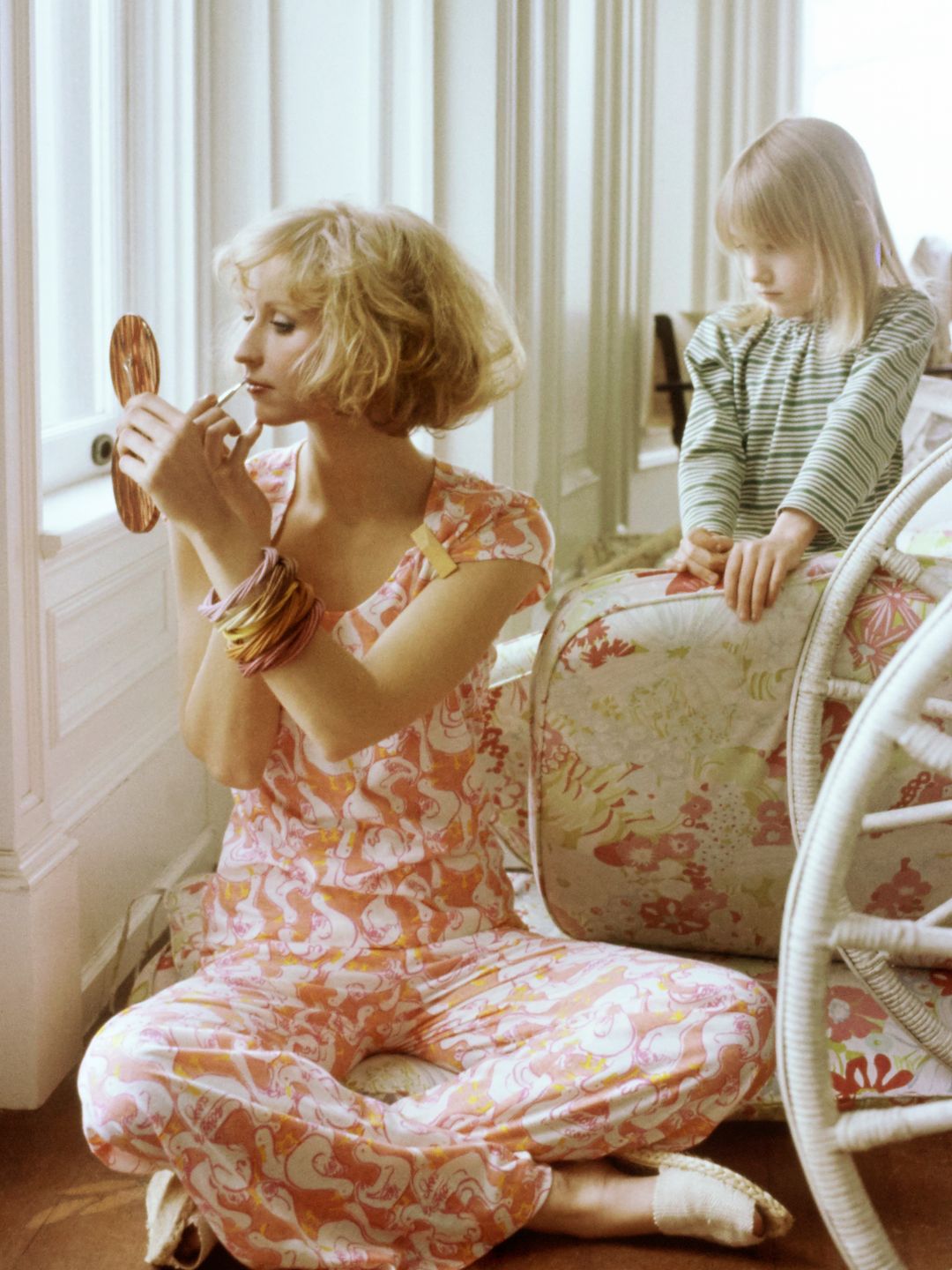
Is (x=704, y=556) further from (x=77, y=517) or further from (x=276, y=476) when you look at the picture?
(x=77, y=517)

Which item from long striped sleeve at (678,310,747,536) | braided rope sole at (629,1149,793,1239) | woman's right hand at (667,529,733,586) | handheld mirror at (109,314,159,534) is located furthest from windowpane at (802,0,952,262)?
braided rope sole at (629,1149,793,1239)

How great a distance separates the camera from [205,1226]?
1.40 m

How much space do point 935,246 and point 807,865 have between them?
410 cm

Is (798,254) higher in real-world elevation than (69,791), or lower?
higher

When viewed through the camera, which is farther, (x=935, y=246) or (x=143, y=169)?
(x=935, y=246)

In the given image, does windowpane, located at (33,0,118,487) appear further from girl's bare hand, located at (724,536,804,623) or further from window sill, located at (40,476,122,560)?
girl's bare hand, located at (724,536,804,623)

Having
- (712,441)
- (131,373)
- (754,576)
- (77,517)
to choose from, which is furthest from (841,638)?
(77,517)

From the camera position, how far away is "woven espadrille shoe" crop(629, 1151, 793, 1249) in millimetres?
1418

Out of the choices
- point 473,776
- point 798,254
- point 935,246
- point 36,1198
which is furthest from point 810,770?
point 935,246

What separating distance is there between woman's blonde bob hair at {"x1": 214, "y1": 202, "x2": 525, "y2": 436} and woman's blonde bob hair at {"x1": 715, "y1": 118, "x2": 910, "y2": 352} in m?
0.52

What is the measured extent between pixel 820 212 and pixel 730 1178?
3.84 ft

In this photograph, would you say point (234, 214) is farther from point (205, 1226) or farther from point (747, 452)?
point (205, 1226)

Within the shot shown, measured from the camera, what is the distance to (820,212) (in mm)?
1921

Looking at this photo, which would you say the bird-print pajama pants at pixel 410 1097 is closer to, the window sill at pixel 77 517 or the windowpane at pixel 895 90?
the window sill at pixel 77 517
